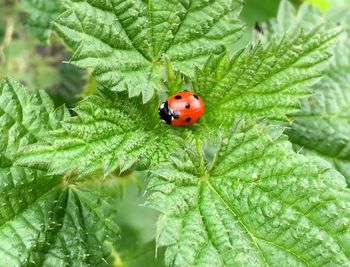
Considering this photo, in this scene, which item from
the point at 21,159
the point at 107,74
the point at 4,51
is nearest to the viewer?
the point at 21,159

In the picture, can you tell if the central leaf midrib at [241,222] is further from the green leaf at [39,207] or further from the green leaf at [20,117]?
the green leaf at [20,117]

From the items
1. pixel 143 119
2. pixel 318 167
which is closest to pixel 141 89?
pixel 143 119

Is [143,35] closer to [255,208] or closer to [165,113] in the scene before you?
[165,113]

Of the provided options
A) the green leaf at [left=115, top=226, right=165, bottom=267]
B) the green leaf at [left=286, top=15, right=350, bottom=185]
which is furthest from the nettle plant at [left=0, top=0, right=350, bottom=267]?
the green leaf at [left=115, top=226, right=165, bottom=267]

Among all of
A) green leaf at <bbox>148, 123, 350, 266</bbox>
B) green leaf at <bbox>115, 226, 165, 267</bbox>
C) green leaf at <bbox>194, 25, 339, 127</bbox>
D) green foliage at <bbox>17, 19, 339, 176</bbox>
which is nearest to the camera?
green leaf at <bbox>148, 123, 350, 266</bbox>

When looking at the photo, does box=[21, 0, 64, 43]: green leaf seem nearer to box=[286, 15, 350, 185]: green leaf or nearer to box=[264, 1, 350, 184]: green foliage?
box=[264, 1, 350, 184]: green foliage

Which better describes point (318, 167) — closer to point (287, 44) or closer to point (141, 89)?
point (287, 44)
